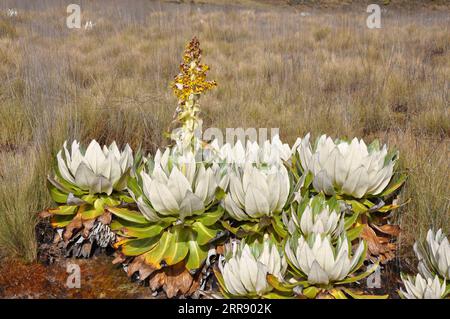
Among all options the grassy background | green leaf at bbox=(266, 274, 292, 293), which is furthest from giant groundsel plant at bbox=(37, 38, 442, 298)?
the grassy background

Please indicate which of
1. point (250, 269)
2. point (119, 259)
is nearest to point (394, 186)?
point (250, 269)

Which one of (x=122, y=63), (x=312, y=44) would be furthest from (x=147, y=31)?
(x=312, y=44)

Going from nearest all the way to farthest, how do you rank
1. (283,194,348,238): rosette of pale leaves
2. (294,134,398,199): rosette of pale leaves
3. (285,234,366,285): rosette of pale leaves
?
(285,234,366,285): rosette of pale leaves < (283,194,348,238): rosette of pale leaves < (294,134,398,199): rosette of pale leaves

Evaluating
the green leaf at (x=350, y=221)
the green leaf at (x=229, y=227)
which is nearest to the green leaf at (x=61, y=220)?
the green leaf at (x=229, y=227)

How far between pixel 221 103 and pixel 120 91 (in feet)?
3.72

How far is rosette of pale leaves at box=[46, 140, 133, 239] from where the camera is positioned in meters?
2.32

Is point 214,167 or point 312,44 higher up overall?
point 312,44

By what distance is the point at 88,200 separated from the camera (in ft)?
7.66

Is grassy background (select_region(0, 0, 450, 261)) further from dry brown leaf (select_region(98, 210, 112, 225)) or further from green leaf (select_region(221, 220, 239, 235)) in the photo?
green leaf (select_region(221, 220, 239, 235))

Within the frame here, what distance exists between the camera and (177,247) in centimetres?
208

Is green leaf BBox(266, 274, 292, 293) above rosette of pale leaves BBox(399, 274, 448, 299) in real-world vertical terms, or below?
above

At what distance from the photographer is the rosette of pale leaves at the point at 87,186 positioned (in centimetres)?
232
